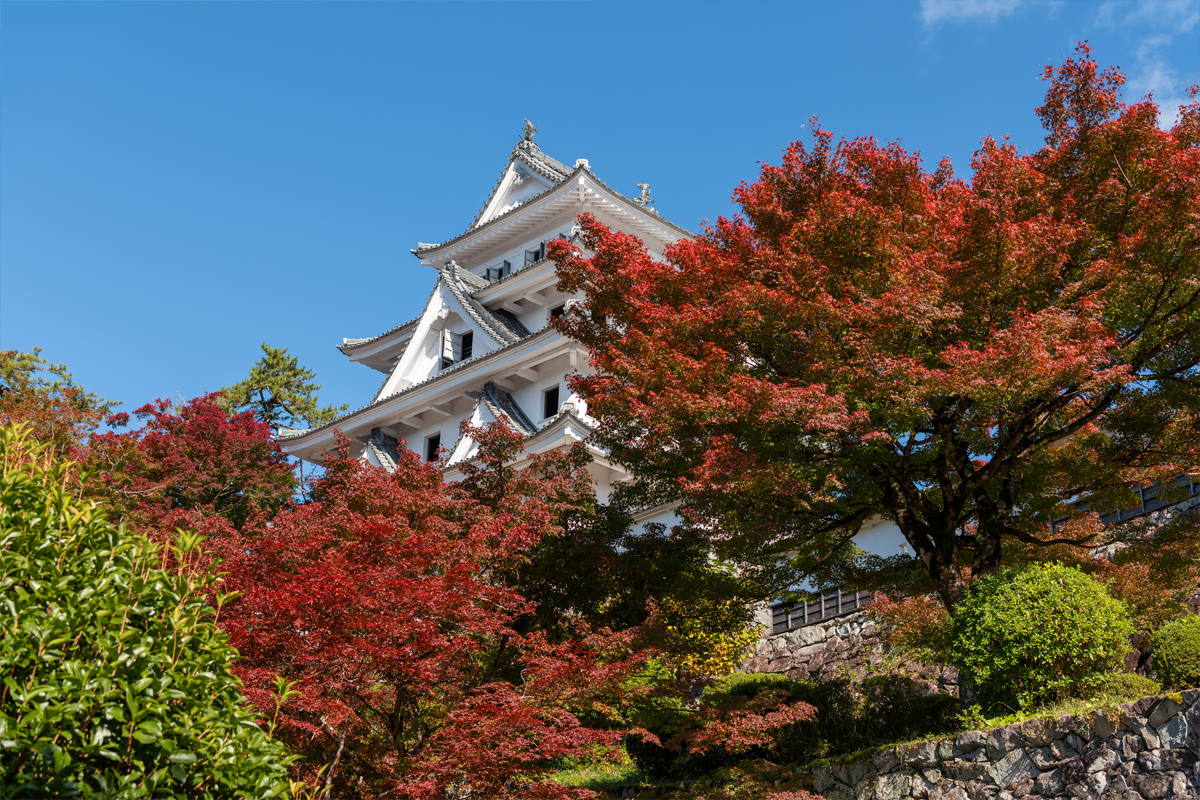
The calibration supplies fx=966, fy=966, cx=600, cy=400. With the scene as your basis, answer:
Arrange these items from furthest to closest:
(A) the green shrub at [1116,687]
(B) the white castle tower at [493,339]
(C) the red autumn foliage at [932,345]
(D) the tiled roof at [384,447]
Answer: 1. (D) the tiled roof at [384,447]
2. (B) the white castle tower at [493,339]
3. (C) the red autumn foliage at [932,345]
4. (A) the green shrub at [1116,687]

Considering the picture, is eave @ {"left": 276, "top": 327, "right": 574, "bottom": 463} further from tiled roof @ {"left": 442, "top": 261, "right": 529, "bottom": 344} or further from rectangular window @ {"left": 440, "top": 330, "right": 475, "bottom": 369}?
tiled roof @ {"left": 442, "top": 261, "right": 529, "bottom": 344}

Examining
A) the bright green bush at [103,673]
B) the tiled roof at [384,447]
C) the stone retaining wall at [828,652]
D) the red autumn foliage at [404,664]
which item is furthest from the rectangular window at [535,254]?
the bright green bush at [103,673]

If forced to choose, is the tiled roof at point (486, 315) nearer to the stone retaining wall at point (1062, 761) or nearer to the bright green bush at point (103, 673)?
the stone retaining wall at point (1062, 761)

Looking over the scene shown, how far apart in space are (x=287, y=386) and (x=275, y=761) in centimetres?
3762

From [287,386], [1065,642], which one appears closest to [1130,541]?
[1065,642]

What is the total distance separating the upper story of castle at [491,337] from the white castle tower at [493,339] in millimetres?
38

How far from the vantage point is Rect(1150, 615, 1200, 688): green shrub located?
10977 mm

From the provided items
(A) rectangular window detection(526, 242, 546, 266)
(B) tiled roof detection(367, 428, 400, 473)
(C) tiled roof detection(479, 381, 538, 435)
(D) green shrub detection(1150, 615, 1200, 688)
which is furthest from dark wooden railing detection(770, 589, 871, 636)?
(A) rectangular window detection(526, 242, 546, 266)

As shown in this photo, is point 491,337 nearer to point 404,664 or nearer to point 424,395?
point 424,395

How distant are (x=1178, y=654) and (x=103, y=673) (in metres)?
11.2

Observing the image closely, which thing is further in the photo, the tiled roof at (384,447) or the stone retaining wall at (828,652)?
the tiled roof at (384,447)

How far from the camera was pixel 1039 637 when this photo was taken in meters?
10.9

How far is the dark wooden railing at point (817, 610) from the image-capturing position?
18.8 metres

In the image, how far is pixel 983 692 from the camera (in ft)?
37.7
